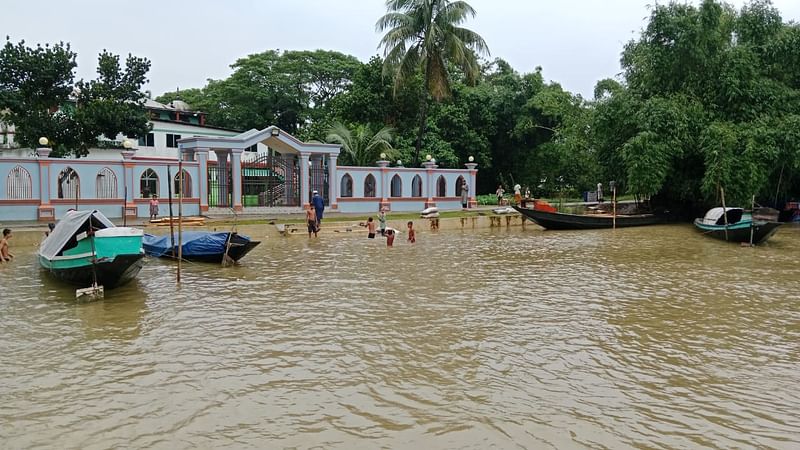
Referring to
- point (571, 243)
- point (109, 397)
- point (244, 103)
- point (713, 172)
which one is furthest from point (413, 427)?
point (244, 103)

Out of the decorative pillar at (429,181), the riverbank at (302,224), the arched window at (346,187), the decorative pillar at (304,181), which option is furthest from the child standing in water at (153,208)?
the decorative pillar at (429,181)

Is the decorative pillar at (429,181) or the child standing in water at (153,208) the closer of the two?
the child standing in water at (153,208)

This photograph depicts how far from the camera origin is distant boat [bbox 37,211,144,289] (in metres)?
12.0

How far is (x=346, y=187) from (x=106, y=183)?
35.1 feet

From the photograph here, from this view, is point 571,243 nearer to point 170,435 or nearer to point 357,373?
point 357,373

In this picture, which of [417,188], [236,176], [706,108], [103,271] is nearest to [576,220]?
[706,108]

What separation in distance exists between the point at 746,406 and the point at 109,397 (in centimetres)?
663

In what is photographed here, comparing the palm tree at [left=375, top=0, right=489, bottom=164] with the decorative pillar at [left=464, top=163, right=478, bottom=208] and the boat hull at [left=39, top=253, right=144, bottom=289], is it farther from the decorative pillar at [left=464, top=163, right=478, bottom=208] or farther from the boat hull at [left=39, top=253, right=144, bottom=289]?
the boat hull at [left=39, top=253, right=144, bottom=289]

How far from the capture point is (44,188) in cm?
2288

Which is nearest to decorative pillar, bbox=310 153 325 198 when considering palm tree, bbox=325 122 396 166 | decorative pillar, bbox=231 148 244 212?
palm tree, bbox=325 122 396 166

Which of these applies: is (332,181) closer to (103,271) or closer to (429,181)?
(429,181)

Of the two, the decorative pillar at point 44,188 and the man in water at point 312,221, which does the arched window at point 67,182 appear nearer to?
the decorative pillar at point 44,188

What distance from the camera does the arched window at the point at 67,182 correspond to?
2353 cm

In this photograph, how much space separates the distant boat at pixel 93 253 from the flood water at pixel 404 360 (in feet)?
1.15
